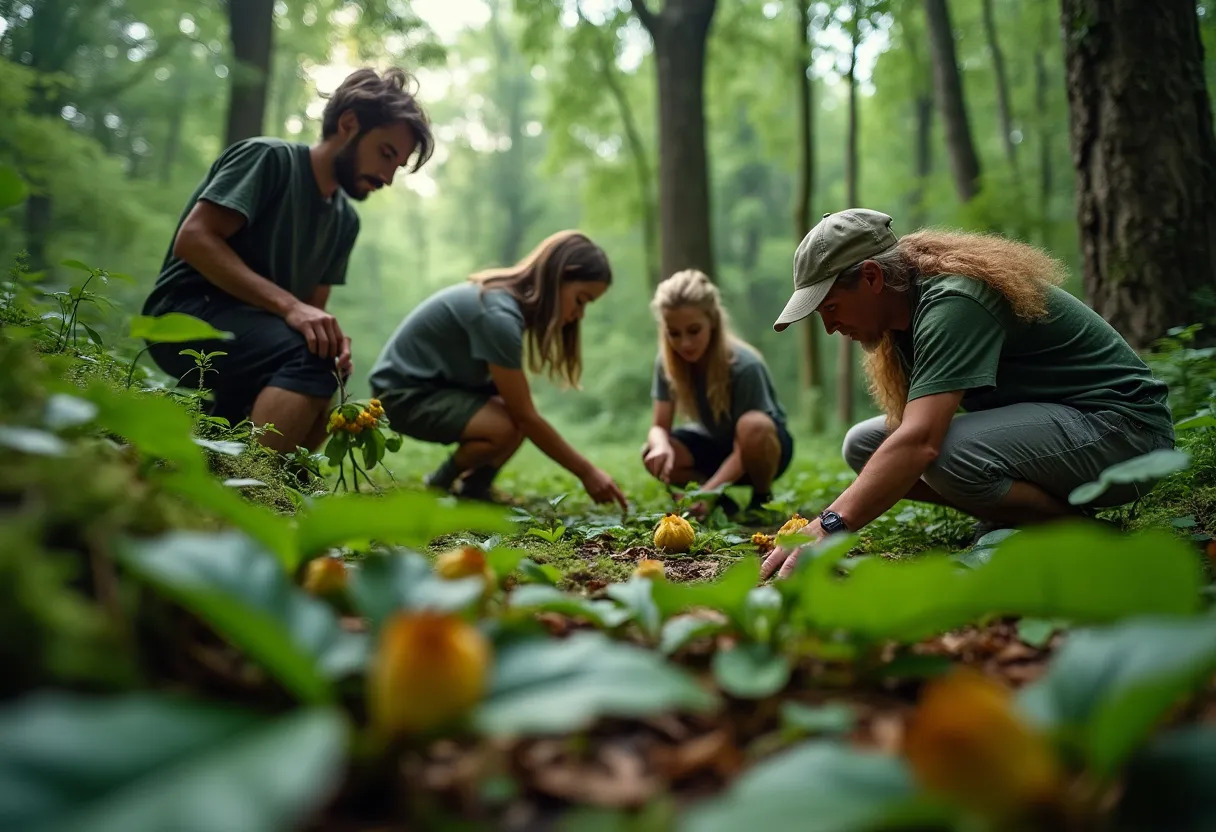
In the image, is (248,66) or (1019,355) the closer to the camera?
(1019,355)

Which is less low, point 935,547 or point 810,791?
point 810,791

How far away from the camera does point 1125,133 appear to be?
3299 millimetres

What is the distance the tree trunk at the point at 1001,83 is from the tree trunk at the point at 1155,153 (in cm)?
820

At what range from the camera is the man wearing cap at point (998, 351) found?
214cm

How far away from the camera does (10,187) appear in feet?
3.71

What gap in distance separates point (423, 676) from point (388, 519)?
1.05ft

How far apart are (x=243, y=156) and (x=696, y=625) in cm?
289

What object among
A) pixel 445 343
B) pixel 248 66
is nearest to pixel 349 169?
pixel 445 343

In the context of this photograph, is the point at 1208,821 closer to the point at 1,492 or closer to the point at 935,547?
the point at 1,492

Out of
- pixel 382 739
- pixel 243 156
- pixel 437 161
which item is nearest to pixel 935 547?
pixel 382 739

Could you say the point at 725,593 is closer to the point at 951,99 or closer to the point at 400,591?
the point at 400,591

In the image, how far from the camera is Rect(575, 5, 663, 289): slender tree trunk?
1134 centimetres

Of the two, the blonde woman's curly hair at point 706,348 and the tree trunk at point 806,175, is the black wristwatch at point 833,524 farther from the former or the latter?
the tree trunk at point 806,175

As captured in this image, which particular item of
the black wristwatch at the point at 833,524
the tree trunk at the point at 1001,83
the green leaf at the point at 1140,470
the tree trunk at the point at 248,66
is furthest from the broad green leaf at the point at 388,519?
the tree trunk at the point at 1001,83
